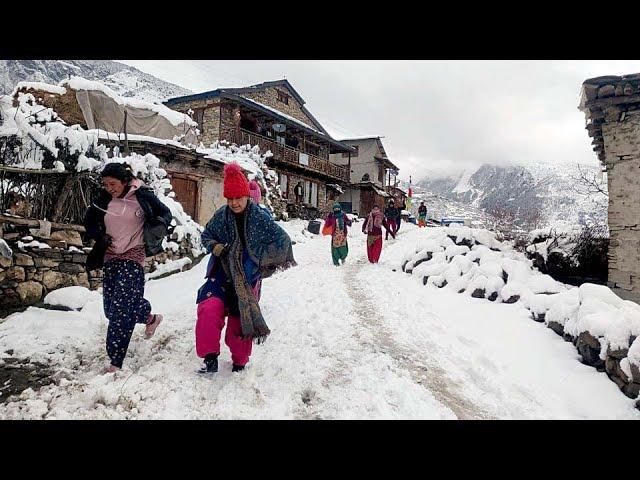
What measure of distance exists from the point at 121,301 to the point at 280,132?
2356 centimetres

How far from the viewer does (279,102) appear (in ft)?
86.7

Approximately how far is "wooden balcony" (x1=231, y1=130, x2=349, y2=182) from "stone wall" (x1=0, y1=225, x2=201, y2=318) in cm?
1593

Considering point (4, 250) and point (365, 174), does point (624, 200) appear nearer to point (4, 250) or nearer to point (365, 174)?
point (4, 250)

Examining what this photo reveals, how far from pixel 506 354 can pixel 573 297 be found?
3.93 ft

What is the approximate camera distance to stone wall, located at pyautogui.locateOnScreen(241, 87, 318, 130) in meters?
24.4

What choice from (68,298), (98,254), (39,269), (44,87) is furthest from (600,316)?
(44,87)

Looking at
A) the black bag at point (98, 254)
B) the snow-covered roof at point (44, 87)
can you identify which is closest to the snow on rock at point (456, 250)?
the black bag at point (98, 254)

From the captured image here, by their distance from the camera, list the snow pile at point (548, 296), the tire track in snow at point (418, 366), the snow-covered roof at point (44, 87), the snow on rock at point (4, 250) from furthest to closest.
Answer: the snow-covered roof at point (44, 87) < the snow on rock at point (4, 250) < the snow pile at point (548, 296) < the tire track in snow at point (418, 366)

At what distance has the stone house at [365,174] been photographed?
1334 inches

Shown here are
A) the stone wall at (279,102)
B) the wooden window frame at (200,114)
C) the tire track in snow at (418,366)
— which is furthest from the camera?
the stone wall at (279,102)

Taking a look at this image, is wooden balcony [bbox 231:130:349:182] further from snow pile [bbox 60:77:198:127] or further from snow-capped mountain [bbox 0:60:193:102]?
snow-capped mountain [bbox 0:60:193:102]

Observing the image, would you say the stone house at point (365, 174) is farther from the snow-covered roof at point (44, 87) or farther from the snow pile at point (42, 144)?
the snow pile at point (42, 144)

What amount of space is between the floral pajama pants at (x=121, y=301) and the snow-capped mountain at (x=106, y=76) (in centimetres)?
3909

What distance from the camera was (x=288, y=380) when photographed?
3.00 metres
